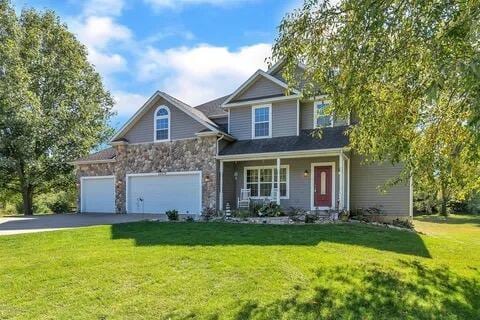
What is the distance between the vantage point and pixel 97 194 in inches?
864

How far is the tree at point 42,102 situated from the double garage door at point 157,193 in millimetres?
6532

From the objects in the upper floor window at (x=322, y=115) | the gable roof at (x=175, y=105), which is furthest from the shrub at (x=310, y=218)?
the gable roof at (x=175, y=105)

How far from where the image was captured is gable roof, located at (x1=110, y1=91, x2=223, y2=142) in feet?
60.6

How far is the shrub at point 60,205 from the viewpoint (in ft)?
92.7

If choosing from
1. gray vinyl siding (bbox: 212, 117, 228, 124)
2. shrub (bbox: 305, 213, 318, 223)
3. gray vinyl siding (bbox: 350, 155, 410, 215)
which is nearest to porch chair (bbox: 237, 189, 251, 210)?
shrub (bbox: 305, 213, 318, 223)

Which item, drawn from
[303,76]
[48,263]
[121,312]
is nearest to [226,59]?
[303,76]

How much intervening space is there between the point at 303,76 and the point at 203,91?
21273 millimetres

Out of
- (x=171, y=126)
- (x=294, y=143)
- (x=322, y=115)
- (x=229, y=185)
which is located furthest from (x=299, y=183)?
(x=322, y=115)

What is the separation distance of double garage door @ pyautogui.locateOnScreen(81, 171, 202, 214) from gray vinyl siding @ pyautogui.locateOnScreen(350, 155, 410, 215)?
23.3 ft

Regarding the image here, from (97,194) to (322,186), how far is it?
12.7 m

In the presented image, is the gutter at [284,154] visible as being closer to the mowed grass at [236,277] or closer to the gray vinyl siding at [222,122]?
the gray vinyl siding at [222,122]

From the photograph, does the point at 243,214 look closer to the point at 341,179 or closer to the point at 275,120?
the point at 341,179

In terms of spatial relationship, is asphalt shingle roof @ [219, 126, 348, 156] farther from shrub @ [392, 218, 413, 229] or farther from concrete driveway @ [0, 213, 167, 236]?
concrete driveway @ [0, 213, 167, 236]

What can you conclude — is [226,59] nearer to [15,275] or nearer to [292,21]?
[292,21]
